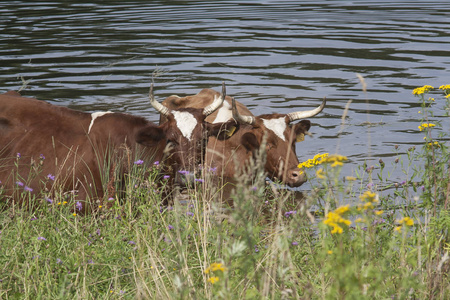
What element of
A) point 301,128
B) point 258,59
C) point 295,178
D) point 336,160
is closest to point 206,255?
point 336,160

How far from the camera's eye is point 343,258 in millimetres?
3037

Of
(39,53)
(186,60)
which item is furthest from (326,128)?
(39,53)

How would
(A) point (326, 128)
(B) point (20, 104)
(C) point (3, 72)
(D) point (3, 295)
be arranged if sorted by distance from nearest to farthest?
(D) point (3, 295) → (B) point (20, 104) → (A) point (326, 128) → (C) point (3, 72)

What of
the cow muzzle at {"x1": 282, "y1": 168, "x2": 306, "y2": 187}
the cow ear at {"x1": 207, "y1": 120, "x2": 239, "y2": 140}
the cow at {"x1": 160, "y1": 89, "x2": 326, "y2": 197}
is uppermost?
the cow ear at {"x1": 207, "y1": 120, "x2": 239, "y2": 140}

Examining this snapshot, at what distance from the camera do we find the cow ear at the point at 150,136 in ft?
23.3

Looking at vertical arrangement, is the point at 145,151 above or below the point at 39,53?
above

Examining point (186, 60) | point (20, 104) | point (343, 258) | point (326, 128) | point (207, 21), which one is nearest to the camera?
point (343, 258)

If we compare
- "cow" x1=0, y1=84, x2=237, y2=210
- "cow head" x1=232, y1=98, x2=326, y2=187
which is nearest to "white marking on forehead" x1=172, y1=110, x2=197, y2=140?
"cow" x1=0, y1=84, x2=237, y2=210

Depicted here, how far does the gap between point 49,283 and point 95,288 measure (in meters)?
0.29

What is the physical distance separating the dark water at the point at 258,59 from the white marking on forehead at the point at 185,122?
219cm

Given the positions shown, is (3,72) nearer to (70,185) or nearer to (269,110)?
(269,110)

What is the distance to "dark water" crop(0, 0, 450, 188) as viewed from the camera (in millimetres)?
12102

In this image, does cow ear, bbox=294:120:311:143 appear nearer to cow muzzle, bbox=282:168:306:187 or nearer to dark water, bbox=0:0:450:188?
cow muzzle, bbox=282:168:306:187

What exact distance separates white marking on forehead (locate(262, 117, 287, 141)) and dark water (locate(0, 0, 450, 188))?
1122mm
